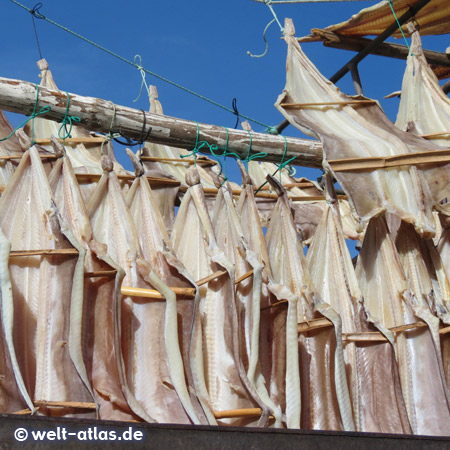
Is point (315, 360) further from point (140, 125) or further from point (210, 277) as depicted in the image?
point (140, 125)

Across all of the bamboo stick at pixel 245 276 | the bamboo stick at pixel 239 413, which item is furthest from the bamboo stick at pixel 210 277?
the bamboo stick at pixel 239 413

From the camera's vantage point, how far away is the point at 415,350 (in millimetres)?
3770

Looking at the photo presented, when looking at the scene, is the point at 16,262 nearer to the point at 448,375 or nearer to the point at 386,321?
the point at 386,321

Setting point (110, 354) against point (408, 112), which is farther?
point (408, 112)

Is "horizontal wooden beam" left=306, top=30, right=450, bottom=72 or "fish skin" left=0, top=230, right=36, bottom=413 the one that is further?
"horizontal wooden beam" left=306, top=30, right=450, bottom=72

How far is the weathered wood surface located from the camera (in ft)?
11.7

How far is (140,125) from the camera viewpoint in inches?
155

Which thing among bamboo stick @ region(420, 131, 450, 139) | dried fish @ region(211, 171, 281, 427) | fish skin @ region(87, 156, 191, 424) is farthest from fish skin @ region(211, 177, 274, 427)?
bamboo stick @ region(420, 131, 450, 139)

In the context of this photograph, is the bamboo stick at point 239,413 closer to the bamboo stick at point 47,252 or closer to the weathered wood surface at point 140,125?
the bamboo stick at point 47,252

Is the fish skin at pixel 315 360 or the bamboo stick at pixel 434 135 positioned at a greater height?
the bamboo stick at pixel 434 135

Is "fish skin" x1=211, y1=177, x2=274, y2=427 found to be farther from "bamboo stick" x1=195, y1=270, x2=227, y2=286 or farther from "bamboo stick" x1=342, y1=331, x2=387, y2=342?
"bamboo stick" x1=342, y1=331, x2=387, y2=342

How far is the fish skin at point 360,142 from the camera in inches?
156

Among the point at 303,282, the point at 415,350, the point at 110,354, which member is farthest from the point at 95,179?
the point at 415,350

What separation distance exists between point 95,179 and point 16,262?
1618mm
